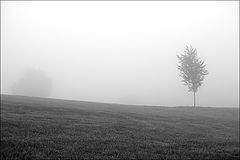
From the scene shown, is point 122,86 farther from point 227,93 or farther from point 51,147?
point 51,147

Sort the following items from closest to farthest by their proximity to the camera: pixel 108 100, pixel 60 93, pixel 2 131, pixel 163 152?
pixel 163 152 → pixel 2 131 → pixel 108 100 → pixel 60 93

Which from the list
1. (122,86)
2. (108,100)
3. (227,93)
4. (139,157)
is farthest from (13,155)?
(122,86)

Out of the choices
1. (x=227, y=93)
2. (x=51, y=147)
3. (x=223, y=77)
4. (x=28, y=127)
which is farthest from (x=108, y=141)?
(x=223, y=77)

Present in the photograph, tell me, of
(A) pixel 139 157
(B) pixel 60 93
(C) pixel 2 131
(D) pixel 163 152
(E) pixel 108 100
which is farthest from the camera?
(B) pixel 60 93

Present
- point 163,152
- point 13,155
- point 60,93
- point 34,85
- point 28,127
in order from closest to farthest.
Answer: point 13,155 < point 163,152 < point 28,127 < point 34,85 < point 60,93

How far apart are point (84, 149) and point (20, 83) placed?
95470 mm

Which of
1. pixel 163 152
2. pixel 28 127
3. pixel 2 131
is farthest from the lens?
pixel 28 127

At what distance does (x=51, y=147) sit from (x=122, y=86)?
6964 inches

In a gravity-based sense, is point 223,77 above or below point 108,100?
above

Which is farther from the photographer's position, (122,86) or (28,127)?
(122,86)

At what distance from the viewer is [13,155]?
1056 centimetres

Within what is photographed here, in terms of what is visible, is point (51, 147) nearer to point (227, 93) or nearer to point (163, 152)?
point (163, 152)

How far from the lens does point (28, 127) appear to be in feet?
57.6

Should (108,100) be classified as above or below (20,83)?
below
